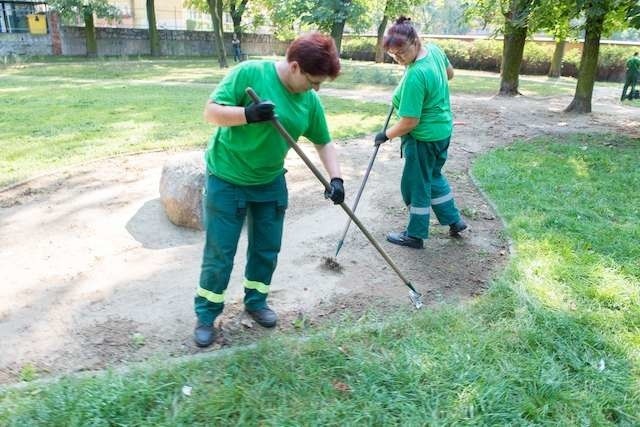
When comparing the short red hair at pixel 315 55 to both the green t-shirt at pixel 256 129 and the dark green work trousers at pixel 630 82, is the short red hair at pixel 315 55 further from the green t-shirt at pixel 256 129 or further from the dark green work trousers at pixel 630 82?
the dark green work trousers at pixel 630 82

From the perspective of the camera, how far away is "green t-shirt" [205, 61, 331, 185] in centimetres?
276

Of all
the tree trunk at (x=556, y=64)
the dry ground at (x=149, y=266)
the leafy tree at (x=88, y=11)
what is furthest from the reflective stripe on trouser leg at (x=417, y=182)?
the leafy tree at (x=88, y=11)

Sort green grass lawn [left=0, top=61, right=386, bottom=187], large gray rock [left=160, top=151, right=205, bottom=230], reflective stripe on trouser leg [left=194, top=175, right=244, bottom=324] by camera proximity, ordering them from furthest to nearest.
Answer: green grass lawn [left=0, top=61, right=386, bottom=187] → large gray rock [left=160, top=151, right=205, bottom=230] → reflective stripe on trouser leg [left=194, top=175, right=244, bottom=324]

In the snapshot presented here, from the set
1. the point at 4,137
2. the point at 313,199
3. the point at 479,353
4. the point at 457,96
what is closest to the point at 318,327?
the point at 479,353

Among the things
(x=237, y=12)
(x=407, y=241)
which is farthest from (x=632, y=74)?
(x=237, y=12)

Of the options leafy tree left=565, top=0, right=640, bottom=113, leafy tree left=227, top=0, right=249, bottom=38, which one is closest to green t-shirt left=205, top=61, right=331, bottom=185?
leafy tree left=565, top=0, right=640, bottom=113

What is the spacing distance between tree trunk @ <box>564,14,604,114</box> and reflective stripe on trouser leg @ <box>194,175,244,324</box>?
9838 millimetres

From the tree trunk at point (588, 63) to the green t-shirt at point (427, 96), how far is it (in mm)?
7779

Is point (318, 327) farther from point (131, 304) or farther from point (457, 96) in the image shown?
point (457, 96)

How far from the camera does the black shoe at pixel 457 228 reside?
473cm

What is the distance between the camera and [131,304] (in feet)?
12.0

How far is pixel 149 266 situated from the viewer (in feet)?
14.0

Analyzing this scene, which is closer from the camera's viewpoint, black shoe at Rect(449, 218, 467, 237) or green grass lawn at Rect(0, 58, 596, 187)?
black shoe at Rect(449, 218, 467, 237)

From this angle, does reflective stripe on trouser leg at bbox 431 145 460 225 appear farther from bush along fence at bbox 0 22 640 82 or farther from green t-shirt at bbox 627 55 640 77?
bush along fence at bbox 0 22 640 82
